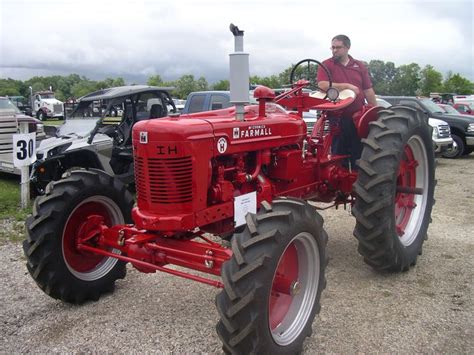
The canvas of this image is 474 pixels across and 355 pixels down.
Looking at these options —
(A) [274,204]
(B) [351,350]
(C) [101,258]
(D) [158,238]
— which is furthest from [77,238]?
(B) [351,350]

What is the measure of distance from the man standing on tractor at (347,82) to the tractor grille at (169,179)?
2365 millimetres

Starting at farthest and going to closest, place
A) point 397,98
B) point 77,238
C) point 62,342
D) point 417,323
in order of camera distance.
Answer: point 397,98 < point 77,238 < point 417,323 < point 62,342

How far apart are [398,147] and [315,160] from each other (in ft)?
2.66

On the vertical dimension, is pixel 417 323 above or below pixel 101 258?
below

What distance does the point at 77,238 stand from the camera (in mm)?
3875

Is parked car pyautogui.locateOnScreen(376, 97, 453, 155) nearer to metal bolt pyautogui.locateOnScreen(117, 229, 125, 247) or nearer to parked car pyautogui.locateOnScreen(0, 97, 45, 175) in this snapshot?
parked car pyautogui.locateOnScreen(0, 97, 45, 175)

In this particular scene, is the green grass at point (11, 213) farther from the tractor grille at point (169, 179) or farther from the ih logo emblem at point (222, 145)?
the ih logo emblem at point (222, 145)

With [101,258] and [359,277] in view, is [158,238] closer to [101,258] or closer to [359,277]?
[101,258]

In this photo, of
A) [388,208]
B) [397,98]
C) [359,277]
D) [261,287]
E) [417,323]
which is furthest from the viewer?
[397,98]

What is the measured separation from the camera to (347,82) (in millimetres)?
5242

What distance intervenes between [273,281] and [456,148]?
13.1 m

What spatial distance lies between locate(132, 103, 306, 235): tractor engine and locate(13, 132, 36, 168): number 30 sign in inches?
166

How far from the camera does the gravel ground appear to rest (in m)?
3.27

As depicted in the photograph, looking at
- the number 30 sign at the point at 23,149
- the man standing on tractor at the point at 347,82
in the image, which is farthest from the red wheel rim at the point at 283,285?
the number 30 sign at the point at 23,149
